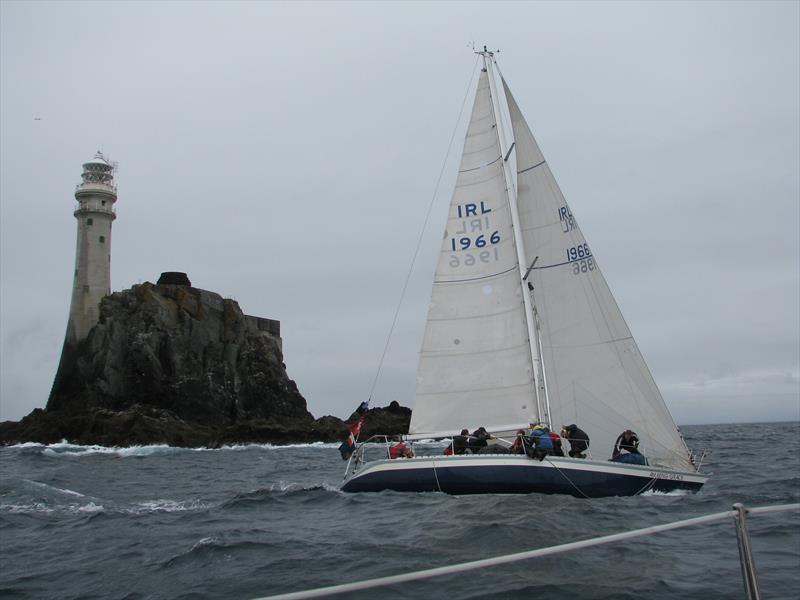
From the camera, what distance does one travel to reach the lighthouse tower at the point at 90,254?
5269cm

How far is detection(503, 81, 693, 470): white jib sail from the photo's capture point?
1345cm

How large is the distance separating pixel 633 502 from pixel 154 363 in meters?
45.9

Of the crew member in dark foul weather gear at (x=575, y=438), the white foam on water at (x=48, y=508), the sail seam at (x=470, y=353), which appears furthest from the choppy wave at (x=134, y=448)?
the crew member in dark foul weather gear at (x=575, y=438)

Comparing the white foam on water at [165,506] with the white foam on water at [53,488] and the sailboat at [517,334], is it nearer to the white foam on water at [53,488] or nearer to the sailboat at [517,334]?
the white foam on water at [53,488]

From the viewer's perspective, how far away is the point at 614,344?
13758mm

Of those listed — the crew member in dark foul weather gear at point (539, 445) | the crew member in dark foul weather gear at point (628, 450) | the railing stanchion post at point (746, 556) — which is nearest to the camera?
the railing stanchion post at point (746, 556)

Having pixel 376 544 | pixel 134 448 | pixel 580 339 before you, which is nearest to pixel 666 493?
pixel 580 339

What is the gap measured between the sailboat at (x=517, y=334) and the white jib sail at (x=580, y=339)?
0.02 meters

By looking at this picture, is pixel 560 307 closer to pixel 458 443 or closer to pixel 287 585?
pixel 458 443

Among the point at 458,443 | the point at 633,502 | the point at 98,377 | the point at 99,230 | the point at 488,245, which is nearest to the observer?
the point at 633,502

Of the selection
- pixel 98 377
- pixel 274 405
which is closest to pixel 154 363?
pixel 98 377

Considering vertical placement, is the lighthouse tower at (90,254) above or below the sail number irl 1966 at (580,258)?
above

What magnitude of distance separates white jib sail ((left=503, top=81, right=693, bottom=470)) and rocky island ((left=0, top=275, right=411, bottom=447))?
35269mm

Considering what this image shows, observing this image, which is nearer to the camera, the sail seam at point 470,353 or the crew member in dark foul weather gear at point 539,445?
the crew member in dark foul weather gear at point 539,445
